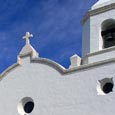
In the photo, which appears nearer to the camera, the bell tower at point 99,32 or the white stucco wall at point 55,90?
the white stucco wall at point 55,90

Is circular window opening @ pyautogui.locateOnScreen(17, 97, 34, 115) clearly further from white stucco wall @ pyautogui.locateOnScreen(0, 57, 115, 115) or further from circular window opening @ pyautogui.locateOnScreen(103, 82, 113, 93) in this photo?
circular window opening @ pyautogui.locateOnScreen(103, 82, 113, 93)

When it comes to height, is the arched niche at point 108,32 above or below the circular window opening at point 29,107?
above

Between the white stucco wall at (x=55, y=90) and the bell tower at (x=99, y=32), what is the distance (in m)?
0.97

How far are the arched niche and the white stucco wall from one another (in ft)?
5.16

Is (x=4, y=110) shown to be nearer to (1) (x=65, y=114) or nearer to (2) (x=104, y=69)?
(1) (x=65, y=114)

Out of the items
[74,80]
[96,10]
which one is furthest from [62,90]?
[96,10]

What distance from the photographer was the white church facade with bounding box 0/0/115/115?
1773 cm

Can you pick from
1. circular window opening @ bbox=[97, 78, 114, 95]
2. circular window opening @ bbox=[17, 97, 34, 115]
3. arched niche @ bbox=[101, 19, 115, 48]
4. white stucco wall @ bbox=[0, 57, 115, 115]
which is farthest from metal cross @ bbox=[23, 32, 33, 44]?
circular window opening @ bbox=[97, 78, 114, 95]

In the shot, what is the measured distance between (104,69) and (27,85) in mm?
3115

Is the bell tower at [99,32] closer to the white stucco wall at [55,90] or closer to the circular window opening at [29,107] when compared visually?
the white stucco wall at [55,90]

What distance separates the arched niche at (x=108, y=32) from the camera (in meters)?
19.1

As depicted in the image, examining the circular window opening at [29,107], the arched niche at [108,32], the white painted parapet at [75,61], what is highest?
the arched niche at [108,32]

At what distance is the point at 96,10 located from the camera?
19.8 meters

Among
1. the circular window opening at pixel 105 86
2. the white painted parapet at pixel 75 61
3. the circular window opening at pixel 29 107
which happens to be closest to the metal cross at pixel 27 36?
the white painted parapet at pixel 75 61
